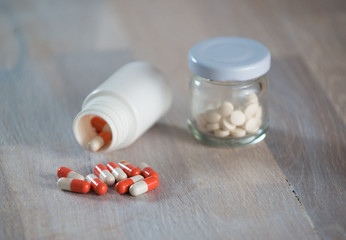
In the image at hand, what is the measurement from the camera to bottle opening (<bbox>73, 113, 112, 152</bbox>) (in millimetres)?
1428

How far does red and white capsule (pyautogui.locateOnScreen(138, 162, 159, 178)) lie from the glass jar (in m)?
0.20

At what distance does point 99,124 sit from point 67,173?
0.20 meters

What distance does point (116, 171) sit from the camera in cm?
137

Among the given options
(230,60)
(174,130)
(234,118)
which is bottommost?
(174,130)

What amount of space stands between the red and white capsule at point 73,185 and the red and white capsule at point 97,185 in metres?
0.02

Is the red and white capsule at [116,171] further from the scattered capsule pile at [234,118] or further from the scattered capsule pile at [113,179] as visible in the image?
the scattered capsule pile at [234,118]

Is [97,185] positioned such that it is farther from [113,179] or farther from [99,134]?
[99,134]

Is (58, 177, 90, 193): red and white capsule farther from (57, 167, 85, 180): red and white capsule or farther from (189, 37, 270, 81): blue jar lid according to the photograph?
(189, 37, 270, 81): blue jar lid

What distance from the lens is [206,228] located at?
1.20m

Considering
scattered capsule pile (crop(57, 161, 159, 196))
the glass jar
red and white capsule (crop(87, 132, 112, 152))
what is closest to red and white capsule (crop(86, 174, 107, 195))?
scattered capsule pile (crop(57, 161, 159, 196))

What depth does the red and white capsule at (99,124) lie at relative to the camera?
150 centimetres

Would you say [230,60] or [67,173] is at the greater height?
[230,60]

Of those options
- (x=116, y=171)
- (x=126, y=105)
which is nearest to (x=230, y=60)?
(x=126, y=105)

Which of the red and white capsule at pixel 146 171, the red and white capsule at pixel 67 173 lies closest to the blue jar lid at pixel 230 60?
the red and white capsule at pixel 146 171
